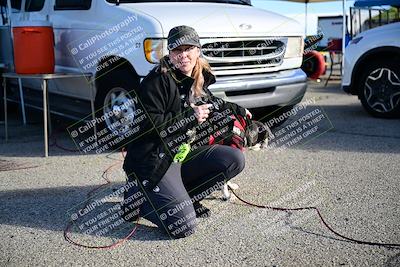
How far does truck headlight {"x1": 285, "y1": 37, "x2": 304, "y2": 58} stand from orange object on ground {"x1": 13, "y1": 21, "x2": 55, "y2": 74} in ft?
8.87

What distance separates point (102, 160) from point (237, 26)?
6.39 feet

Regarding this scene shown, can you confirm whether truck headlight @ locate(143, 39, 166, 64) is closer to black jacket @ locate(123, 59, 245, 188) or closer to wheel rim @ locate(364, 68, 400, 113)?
black jacket @ locate(123, 59, 245, 188)

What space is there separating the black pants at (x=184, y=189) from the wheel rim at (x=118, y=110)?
1.65m

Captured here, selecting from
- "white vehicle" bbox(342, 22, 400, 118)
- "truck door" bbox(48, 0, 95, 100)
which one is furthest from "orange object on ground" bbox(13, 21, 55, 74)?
"white vehicle" bbox(342, 22, 400, 118)

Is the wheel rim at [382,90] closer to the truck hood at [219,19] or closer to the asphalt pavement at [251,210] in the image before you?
the asphalt pavement at [251,210]

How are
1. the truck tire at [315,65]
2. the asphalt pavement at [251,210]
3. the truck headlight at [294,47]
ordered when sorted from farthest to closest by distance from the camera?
the truck tire at [315,65]
the truck headlight at [294,47]
the asphalt pavement at [251,210]

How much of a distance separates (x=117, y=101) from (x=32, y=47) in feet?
3.97

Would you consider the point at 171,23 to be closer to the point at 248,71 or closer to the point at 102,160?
the point at 248,71

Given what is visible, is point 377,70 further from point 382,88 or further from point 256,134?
point 256,134

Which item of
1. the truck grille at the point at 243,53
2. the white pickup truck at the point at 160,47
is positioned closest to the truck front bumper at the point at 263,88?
the white pickup truck at the point at 160,47

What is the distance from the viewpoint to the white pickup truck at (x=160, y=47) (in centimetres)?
483

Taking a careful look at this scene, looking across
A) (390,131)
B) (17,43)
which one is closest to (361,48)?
(390,131)

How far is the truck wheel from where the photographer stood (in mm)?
4977

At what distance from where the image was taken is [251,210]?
3561mm
